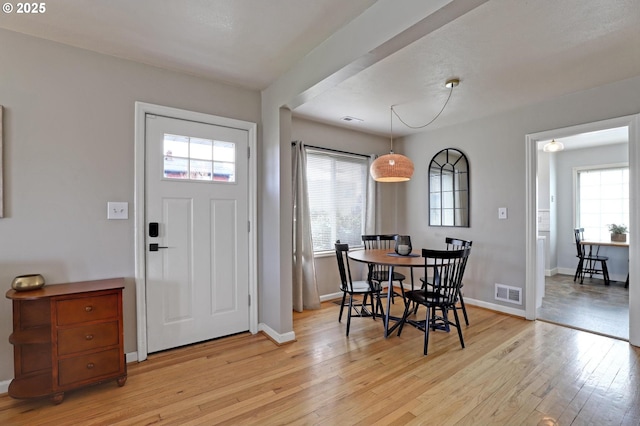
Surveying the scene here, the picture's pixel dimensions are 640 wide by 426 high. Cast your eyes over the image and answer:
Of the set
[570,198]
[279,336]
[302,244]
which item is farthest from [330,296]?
[570,198]

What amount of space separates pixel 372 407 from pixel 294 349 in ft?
3.31

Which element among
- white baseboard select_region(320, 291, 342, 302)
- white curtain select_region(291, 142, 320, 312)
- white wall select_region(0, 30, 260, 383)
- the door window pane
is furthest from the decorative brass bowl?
white baseboard select_region(320, 291, 342, 302)

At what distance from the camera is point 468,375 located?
2344 millimetres

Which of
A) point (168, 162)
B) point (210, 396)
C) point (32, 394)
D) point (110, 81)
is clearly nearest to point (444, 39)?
point (168, 162)

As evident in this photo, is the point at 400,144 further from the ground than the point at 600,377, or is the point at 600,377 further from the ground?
the point at 400,144

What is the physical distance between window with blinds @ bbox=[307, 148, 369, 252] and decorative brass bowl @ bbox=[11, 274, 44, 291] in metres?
2.81

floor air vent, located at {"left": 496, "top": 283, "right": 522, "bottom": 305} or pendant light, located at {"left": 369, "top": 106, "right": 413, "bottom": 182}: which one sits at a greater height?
pendant light, located at {"left": 369, "top": 106, "right": 413, "bottom": 182}

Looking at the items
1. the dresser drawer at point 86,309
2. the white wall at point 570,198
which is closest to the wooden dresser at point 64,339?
→ the dresser drawer at point 86,309

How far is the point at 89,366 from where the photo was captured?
6.91 feet

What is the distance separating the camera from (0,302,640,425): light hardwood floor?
1874mm

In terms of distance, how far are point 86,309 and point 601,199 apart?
7.74 meters

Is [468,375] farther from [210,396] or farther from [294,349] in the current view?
[210,396]

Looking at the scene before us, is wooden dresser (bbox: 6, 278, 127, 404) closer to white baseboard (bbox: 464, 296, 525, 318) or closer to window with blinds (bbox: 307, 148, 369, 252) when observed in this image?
window with blinds (bbox: 307, 148, 369, 252)

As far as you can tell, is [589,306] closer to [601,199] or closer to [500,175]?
[500,175]
